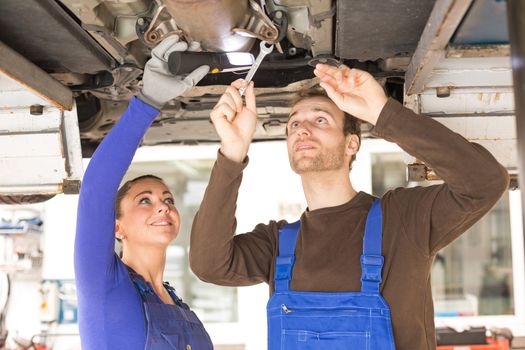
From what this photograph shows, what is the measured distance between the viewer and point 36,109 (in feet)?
→ 6.75

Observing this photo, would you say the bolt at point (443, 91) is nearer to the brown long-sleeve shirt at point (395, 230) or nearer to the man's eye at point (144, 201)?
the brown long-sleeve shirt at point (395, 230)

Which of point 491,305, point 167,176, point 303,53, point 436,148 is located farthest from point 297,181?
point 436,148

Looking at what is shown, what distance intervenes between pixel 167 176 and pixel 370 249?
5032 millimetres

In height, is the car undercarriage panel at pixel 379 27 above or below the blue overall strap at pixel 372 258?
above

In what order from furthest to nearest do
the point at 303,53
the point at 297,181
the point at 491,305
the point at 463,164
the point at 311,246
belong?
the point at 491,305, the point at 297,181, the point at 303,53, the point at 311,246, the point at 463,164

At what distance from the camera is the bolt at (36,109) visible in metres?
2.05

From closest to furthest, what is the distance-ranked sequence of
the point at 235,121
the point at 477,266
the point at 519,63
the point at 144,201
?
the point at 519,63 < the point at 235,121 < the point at 144,201 < the point at 477,266

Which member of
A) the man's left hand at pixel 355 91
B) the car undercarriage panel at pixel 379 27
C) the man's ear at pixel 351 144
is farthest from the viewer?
the man's ear at pixel 351 144

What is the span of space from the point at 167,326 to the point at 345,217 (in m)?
0.60

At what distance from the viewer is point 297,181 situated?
5.68m

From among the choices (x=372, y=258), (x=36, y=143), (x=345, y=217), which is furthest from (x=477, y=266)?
(x=36, y=143)

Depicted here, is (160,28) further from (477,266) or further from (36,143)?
(477,266)

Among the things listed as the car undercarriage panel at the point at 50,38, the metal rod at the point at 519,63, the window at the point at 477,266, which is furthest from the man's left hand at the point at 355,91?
the window at the point at 477,266

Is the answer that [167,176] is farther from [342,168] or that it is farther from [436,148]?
[436,148]
